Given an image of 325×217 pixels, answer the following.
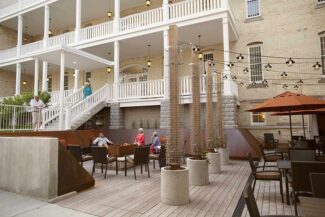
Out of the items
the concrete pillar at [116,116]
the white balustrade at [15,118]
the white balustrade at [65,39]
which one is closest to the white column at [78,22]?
the white balustrade at [65,39]

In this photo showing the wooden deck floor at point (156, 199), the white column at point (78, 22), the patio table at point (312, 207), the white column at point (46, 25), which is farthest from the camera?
the white column at point (46, 25)

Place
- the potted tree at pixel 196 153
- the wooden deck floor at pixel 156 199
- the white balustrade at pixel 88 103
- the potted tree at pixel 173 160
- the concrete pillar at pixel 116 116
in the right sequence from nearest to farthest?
the wooden deck floor at pixel 156 199 < the potted tree at pixel 173 160 < the potted tree at pixel 196 153 < the white balustrade at pixel 88 103 < the concrete pillar at pixel 116 116

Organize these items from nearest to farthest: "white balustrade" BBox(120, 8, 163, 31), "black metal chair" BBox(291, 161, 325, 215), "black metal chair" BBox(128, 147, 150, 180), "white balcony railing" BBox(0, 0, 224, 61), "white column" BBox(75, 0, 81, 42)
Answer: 1. "black metal chair" BBox(291, 161, 325, 215)
2. "black metal chair" BBox(128, 147, 150, 180)
3. "white balcony railing" BBox(0, 0, 224, 61)
4. "white balustrade" BBox(120, 8, 163, 31)
5. "white column" BBox(75, 0, 81, 42)

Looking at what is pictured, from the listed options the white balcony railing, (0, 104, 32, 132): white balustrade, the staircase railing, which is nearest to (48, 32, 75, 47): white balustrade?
the white balcony railing

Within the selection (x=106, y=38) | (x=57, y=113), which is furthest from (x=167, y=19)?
(x=57, y=113)

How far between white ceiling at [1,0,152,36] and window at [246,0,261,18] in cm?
720

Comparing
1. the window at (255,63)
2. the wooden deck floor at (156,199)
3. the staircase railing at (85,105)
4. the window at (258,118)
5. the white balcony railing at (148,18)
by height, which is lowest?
the wooden deck floor at (156,199)

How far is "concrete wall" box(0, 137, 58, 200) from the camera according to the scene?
17.0 feet

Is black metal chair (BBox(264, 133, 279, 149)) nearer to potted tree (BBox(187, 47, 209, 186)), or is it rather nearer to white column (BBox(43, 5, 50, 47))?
potted tree (BBox(187, 47, 209, 186))

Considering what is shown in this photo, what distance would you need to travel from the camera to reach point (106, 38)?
586 inches

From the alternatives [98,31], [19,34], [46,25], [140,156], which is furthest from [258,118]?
[19,34]

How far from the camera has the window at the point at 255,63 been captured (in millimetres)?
14483

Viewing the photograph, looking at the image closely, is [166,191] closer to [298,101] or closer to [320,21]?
[298,101]

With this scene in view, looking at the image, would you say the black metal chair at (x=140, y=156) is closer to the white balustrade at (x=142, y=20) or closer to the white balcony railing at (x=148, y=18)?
the white balcony railing at (x=148, y=18)
